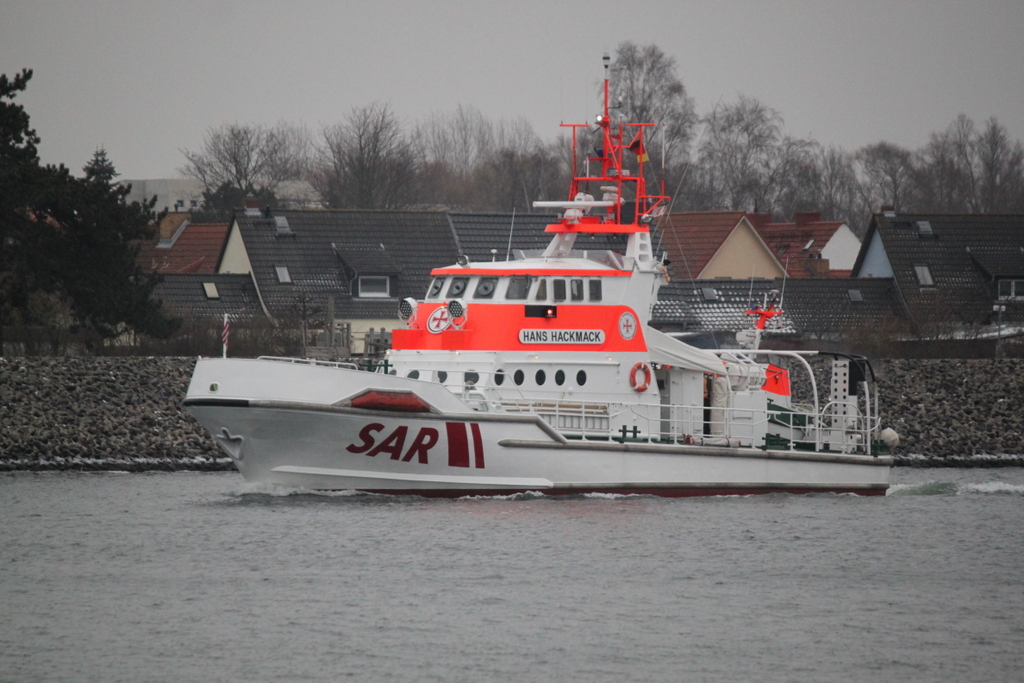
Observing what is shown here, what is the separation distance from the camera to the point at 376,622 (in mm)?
14383

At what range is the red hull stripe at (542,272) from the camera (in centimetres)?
2091

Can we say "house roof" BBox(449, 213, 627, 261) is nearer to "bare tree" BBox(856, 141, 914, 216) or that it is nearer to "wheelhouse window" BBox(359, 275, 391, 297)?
"wheelhouse window" BBox(359, 275, 391, 297)

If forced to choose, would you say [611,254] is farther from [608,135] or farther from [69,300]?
[69,300]

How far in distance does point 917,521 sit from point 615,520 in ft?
15.6

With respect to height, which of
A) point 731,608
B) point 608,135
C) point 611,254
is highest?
point 608,135

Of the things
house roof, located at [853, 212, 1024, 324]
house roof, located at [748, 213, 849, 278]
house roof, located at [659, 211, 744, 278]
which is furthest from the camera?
house roof, located at [748, 213, 849, 278]

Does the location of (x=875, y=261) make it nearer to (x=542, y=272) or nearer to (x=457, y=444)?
(x=542, y=272)

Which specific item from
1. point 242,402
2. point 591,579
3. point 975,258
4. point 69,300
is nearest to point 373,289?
point 69,300

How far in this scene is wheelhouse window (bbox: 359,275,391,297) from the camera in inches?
1594

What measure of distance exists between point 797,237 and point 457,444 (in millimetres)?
40160

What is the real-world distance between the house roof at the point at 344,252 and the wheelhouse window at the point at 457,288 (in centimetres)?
1754

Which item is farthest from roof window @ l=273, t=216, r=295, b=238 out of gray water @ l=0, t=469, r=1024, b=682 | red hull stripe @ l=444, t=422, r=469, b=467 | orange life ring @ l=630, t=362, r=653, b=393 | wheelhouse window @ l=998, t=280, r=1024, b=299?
red hull stripe @ l=444, t=422, r=469, b=467

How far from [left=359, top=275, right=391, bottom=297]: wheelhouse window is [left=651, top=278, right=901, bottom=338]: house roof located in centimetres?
763

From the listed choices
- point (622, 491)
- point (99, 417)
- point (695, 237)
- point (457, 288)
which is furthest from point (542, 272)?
point (695, 237)
